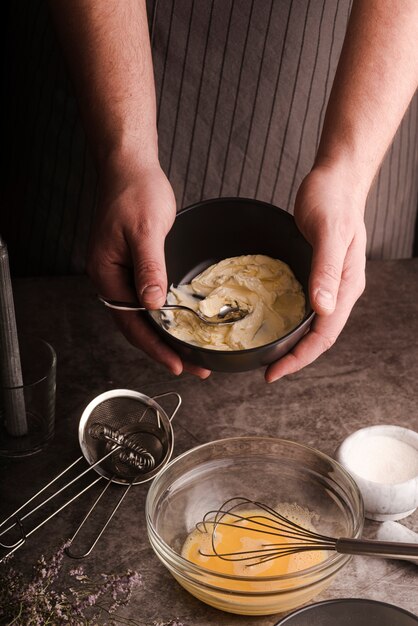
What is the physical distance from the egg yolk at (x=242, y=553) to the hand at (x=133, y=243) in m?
0.25

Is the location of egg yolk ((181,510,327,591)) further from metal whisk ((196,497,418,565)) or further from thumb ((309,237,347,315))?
thumb ((309,237,347,315))

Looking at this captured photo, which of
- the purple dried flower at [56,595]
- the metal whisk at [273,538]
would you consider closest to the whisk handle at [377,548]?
the metal whisk at [273,538]

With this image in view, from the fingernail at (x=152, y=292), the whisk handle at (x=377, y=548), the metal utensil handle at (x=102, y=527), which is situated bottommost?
the metal utensil handle at (x=102, y=527)

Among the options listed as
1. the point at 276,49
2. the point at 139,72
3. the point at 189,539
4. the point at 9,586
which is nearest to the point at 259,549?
the point at 189,539

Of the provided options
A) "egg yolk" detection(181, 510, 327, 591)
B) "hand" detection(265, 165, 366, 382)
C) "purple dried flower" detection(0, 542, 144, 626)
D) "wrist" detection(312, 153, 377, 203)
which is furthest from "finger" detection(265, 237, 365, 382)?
"purple dried flower" detection(0, 542, 144, 626)

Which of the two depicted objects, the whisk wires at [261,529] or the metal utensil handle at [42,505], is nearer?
the whisk wires at [261,529]

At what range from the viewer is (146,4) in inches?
63.6

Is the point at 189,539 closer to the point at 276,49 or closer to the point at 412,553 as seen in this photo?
the point at 412,553

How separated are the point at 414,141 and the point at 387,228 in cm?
19

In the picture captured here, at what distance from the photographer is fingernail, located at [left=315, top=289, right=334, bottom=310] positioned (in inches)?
47.0

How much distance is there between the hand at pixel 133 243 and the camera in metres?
1.28

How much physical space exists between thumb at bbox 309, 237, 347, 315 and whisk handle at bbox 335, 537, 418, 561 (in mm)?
316

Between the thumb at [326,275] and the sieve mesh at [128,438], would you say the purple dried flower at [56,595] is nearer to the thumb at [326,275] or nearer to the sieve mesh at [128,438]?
the sieve mesh at [128,438]

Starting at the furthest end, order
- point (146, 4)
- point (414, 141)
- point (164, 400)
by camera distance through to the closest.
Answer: point (414, 141)
point (146, 4)
point (164, 400)
